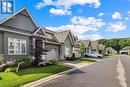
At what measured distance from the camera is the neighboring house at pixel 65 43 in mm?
37263

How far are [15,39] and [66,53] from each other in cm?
1897

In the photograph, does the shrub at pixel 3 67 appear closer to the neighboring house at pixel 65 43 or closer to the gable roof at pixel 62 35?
the neighboring house at pixel 65 43

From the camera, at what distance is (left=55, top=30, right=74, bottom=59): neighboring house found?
37263mm

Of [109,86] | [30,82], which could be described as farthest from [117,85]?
[30,82]

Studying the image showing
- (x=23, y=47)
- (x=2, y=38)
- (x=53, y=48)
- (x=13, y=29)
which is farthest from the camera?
(x=53, y=48)

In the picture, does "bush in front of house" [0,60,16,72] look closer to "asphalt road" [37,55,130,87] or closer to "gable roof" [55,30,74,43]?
"asphalt road" [37,55,130,87]

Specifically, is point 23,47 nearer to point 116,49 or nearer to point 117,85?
point 117,85

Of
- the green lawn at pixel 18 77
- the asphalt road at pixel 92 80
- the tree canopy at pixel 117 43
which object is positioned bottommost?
the asphalt road at pixel 92 80

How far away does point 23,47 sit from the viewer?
2334 cm

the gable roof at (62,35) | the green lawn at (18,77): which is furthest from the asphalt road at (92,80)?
the gable roof at (62,35)

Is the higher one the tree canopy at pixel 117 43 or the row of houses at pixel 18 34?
the tree canopy at pixel 117 43

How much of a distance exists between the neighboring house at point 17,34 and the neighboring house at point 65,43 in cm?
1137

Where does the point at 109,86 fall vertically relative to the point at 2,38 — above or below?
below

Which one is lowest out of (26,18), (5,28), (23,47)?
(23,47)
